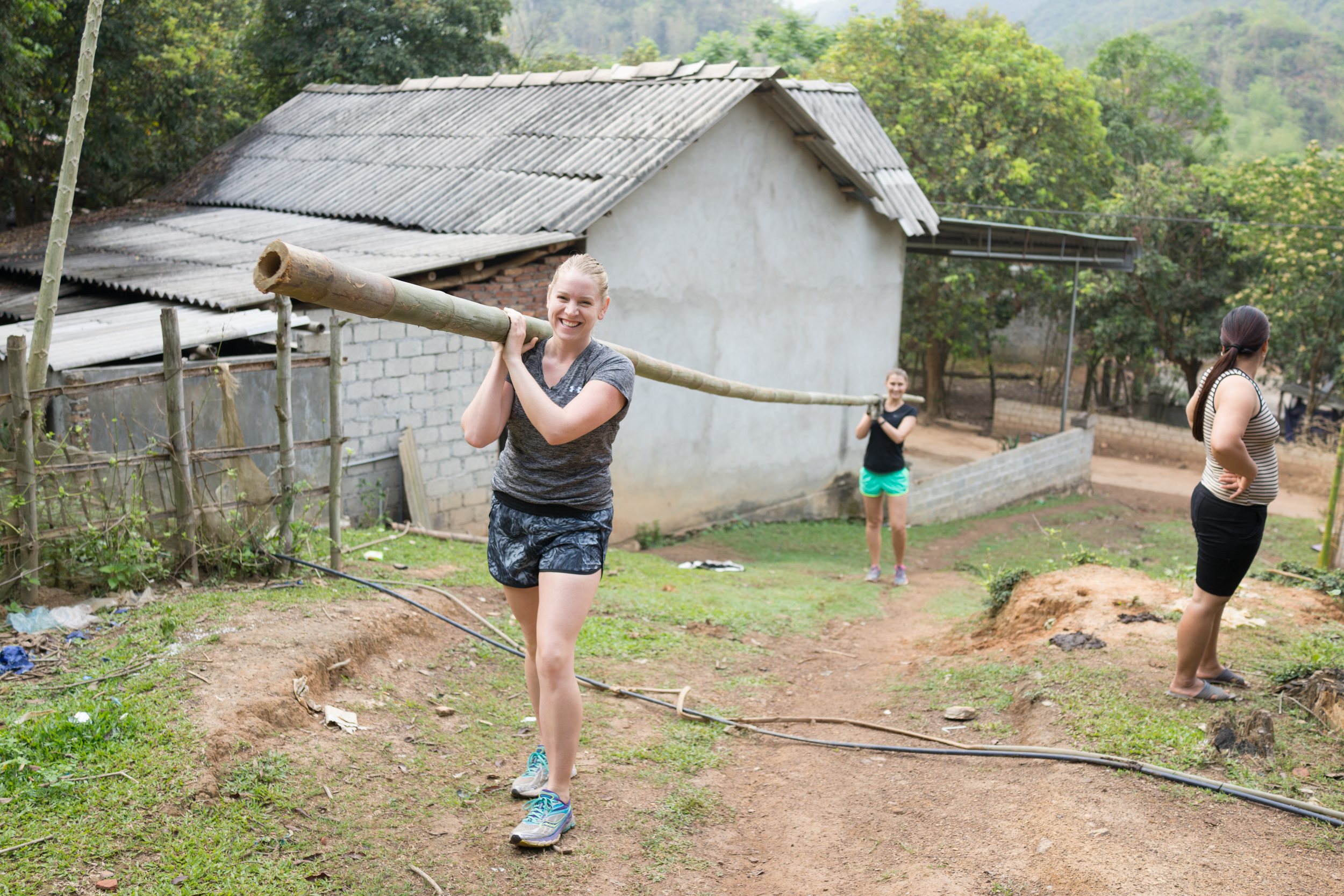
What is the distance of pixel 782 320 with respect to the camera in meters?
12.5

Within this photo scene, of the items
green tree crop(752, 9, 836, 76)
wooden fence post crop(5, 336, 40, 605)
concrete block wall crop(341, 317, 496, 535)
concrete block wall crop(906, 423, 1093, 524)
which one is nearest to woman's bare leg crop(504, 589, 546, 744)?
wooden fence post crop(5, 336, 40, 605)

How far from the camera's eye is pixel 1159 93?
32.5m

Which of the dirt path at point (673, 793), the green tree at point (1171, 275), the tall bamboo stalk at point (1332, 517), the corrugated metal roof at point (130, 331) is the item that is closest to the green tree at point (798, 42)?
the green tree at point (1171, 275)

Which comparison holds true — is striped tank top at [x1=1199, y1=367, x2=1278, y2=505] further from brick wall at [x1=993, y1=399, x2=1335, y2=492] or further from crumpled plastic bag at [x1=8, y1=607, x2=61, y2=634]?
brick wall at [x1=993, y1=399, x2=1335, y2=492]

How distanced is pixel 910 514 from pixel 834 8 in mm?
154608

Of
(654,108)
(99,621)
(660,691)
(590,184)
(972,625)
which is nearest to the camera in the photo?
(99,621)

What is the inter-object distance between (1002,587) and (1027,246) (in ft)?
33.2

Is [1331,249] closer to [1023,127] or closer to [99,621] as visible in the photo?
[1023,127]

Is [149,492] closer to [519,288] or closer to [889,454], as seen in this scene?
[519,288]

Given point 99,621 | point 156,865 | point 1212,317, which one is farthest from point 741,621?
point 1212,317

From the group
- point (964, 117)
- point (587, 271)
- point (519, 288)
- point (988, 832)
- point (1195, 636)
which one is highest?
point (964, 117)

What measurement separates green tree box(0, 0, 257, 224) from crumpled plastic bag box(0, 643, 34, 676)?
10.1 m

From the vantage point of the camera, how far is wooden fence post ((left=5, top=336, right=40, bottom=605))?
4.65m

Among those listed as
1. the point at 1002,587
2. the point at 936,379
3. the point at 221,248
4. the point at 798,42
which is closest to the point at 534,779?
the point at 1002,587
